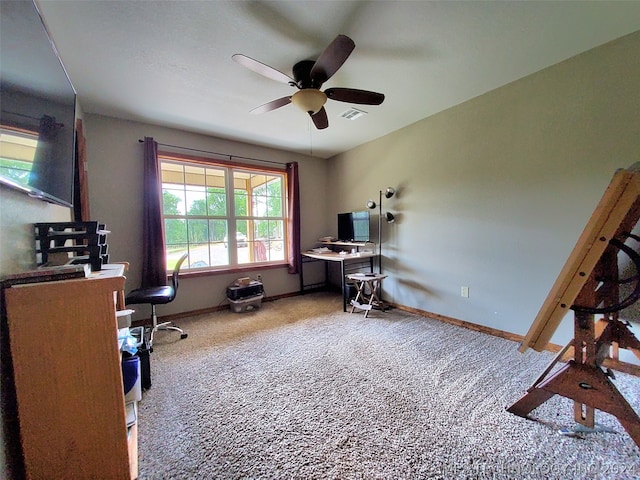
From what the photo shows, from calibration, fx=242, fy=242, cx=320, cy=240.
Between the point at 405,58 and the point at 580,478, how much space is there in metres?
2.71

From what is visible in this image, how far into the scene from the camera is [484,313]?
2.59 metres

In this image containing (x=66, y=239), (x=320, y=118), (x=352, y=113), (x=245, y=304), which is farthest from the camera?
(x=245, y=304)

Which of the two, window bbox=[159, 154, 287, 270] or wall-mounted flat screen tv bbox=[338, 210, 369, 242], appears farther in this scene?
wall-mounted flat screen tv bbox=[338, 210, 369, 242]

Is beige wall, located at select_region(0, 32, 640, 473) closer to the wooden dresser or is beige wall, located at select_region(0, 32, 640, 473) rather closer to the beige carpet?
the wooden dresser

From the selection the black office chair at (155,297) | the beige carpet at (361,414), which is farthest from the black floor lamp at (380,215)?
the black office chair at (155,297)

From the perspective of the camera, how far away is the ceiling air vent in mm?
2802

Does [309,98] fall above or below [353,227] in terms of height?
above

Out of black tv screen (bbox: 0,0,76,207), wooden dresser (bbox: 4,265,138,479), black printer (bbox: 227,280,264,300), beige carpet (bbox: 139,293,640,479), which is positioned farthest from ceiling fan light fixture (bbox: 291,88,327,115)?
black printer (bbox: 227,280,264,300)

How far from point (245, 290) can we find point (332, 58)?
2.94 meters

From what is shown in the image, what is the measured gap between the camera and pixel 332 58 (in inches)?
62.3

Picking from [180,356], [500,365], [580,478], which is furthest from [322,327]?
[580,478]

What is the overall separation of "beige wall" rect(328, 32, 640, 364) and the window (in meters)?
1.97

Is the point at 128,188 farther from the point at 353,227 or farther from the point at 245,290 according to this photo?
the point at 353,227

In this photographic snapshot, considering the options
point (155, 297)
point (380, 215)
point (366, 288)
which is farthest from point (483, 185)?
point (155, 297)
